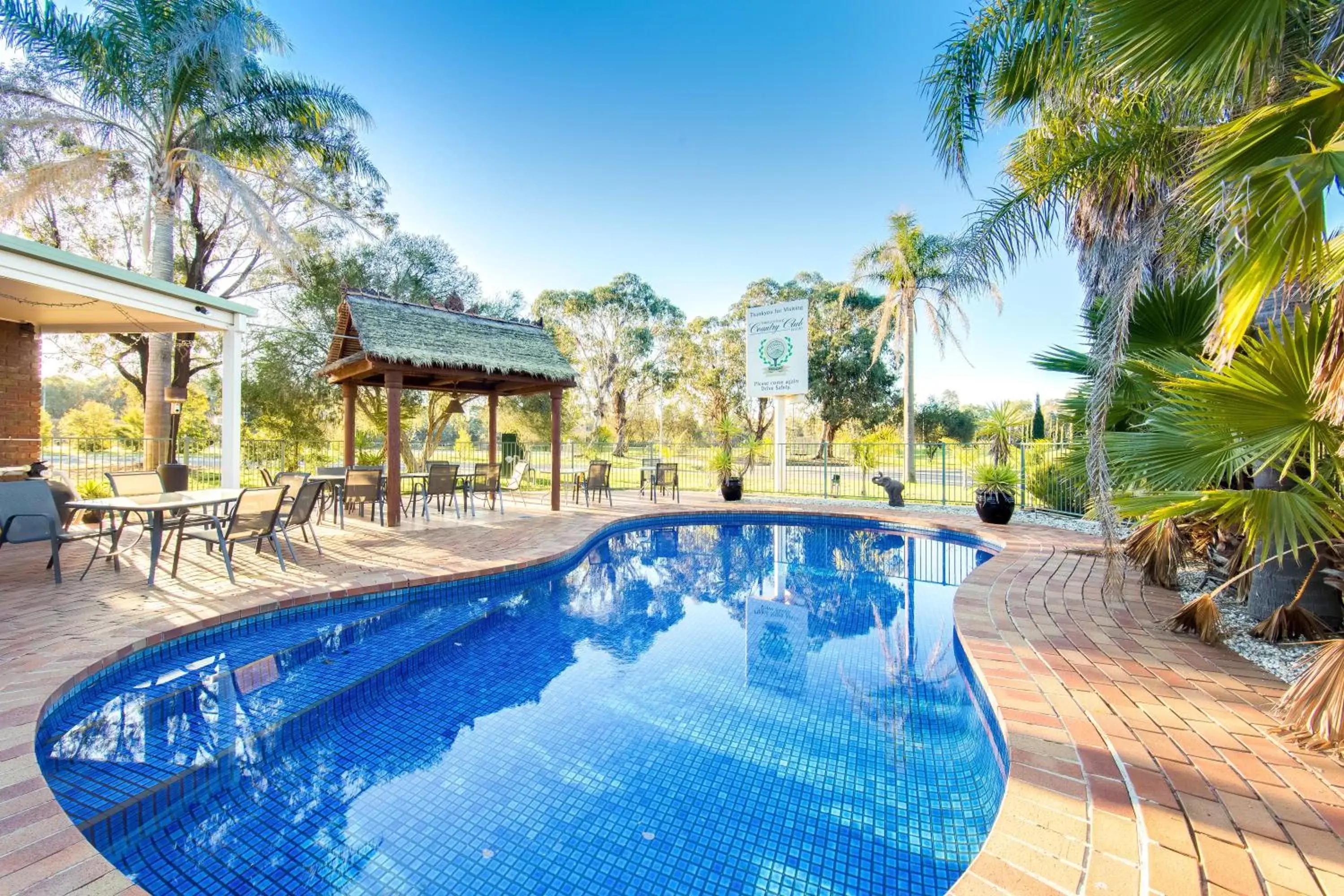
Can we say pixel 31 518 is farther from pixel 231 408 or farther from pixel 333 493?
pixel 333 493

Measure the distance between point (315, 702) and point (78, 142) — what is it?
52.9ft

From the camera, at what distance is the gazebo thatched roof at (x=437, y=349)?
29.2 ft

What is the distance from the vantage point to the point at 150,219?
1159 centimetres

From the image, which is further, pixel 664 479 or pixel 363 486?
pixel 664 479

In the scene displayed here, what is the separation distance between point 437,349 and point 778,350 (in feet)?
29.0

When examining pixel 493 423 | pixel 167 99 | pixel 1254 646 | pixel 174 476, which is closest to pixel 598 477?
pixel 493 423

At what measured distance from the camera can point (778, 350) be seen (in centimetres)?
1494

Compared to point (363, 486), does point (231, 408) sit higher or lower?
higher

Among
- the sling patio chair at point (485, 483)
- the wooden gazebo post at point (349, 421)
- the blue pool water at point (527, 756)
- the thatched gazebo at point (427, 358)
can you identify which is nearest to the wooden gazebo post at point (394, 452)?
the thatched gazebo at point (427, 358)

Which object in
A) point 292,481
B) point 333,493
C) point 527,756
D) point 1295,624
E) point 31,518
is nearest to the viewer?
point 527,756

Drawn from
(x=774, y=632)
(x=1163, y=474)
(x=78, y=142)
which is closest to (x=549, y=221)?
(x=78, y=142)

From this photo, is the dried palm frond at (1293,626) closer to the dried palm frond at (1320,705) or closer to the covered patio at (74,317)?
the dried palm frond at (1320,705)

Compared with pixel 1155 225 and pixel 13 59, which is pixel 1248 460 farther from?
pixel 13 59

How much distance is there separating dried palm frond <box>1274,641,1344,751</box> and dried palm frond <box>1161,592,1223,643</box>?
120 centimetres
